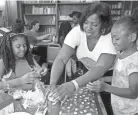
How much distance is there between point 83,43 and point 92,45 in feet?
0.26

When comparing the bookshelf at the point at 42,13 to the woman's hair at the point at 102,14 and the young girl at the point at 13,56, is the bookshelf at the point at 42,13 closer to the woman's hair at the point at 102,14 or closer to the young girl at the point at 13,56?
the young girl at the point at 13,56

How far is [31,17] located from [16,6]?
2.16 feet

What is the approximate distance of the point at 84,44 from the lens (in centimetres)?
150

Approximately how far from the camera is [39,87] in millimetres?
1262

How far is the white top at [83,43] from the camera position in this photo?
4.52 ft

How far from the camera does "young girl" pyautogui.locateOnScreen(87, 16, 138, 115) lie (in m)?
1.12

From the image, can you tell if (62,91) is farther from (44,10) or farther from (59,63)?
(44,10)

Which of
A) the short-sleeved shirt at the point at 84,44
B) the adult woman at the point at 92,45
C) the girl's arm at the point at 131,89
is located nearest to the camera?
the girl's arm at the point at 131,89

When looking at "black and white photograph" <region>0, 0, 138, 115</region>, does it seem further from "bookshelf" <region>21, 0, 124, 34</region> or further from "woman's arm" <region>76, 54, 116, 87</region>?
"bookshelf" <region>21, 0, 124, 34</region>

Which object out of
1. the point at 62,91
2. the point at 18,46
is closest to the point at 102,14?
the point at 62,91

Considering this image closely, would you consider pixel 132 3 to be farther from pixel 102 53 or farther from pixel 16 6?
pixel 102 53

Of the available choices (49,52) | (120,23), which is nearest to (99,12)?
(120,23)

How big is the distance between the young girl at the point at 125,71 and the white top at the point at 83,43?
15 centimetres

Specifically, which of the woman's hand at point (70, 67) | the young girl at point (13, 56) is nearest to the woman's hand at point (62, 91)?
the young girl at point (13, 56)
